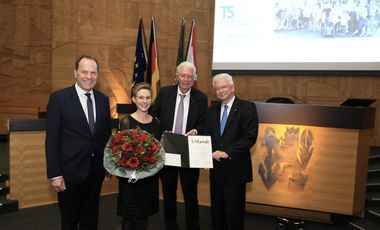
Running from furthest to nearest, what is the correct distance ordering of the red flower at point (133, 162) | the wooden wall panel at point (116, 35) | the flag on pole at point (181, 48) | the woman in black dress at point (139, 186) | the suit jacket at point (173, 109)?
the wooden wall panel at point (116, 35)
the flag on pole at point (181, 48)
the suit jacket at point (173, 109)
the woman in black dress at point (139, 186)
the red flower at point (133, 162)

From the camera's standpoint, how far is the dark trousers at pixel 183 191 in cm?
347

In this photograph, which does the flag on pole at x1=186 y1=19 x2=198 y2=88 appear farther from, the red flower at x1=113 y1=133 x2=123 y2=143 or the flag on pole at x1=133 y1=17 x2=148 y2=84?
the red flower at x1=113 y1=133 x2=123 y2=143

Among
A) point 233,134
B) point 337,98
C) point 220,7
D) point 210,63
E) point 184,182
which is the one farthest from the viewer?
point 210,63

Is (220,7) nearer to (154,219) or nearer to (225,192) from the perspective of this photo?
(154,219)

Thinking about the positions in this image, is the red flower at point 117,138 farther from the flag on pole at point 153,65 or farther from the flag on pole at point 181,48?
the flag on pole at point 181,48

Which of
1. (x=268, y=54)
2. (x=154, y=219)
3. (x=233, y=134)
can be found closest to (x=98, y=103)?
(x=233, y=134)

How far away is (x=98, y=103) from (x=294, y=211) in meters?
2.93

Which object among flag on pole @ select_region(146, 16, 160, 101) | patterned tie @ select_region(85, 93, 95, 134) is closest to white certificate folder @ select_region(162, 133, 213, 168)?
patterned tie @ select_region(85, 93, 95, 134)

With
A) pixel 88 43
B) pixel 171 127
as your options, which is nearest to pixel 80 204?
pixel 171 127

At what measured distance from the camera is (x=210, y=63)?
7.62m

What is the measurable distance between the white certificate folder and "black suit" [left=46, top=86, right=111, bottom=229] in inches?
20.9

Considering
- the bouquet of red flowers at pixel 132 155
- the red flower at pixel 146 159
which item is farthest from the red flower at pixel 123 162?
the red flower at pixel 146 159

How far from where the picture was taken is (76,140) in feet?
8.59

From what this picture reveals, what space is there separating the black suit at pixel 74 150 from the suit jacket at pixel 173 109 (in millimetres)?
770
